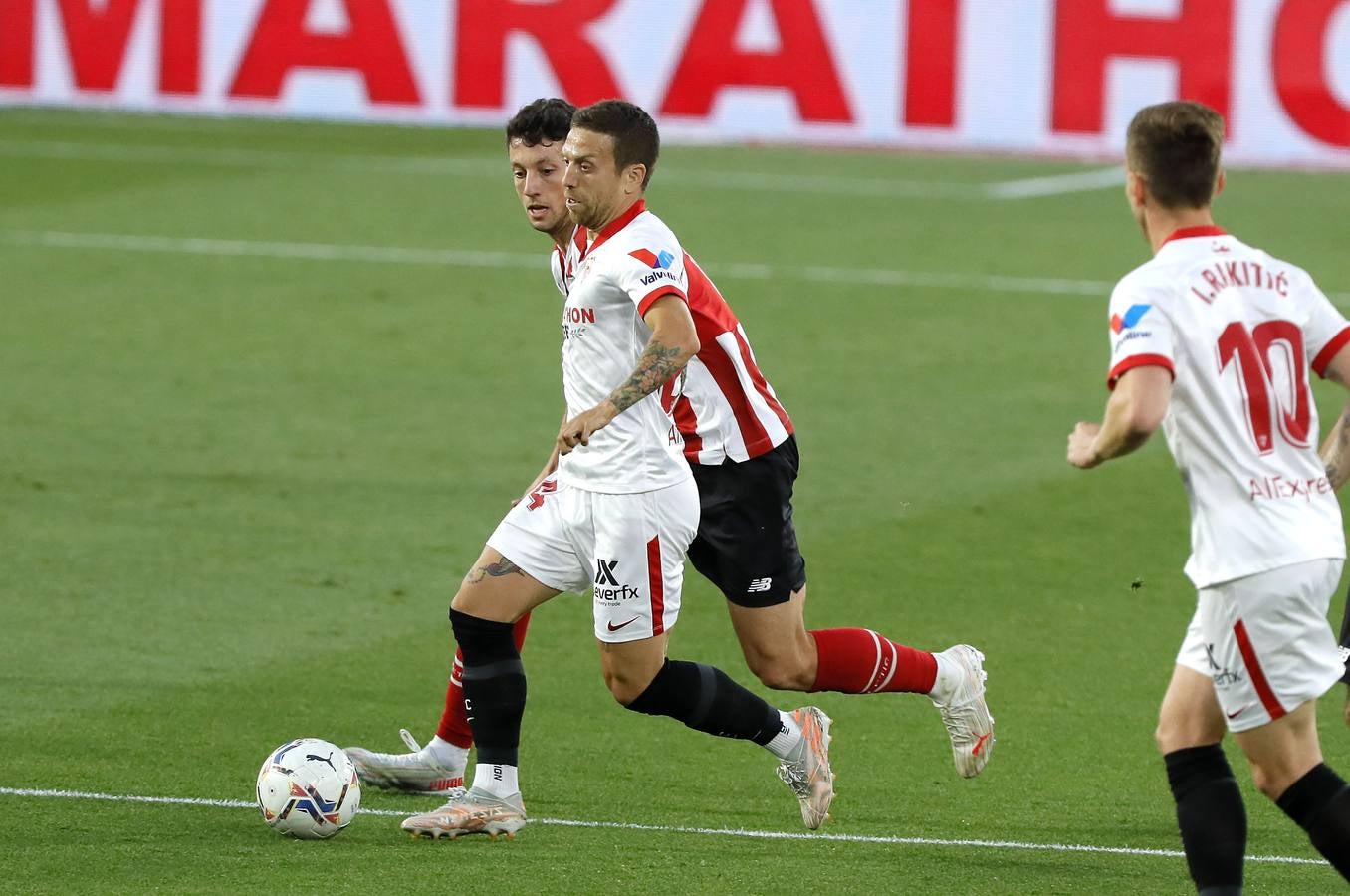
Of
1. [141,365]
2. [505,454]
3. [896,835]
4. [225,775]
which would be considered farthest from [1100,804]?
[141,365]

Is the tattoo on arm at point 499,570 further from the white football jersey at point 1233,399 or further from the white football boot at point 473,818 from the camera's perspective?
the white football jersey at point 1233,399

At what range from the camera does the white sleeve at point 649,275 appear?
5.57 m

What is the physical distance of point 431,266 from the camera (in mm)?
16219

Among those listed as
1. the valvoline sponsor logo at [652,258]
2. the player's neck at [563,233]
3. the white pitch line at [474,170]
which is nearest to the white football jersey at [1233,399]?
the valvoline sponsor logo at [652,258]

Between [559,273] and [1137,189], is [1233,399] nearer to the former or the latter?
[1137,189]

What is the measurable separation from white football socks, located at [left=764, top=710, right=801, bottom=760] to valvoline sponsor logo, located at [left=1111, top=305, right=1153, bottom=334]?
1.87 metres

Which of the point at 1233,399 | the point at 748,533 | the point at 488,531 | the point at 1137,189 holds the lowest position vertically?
the point at 488,531

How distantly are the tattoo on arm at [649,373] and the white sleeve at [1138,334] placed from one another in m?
1.25

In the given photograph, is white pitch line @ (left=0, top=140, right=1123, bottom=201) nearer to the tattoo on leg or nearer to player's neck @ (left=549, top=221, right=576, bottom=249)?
player's neck @ (left=549, top=221, right=576, bottom=249)

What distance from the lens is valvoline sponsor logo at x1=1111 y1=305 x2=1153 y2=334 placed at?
452 cm

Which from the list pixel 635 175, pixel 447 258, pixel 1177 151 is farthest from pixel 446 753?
pixel 447 258

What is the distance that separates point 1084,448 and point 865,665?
202 centimetres

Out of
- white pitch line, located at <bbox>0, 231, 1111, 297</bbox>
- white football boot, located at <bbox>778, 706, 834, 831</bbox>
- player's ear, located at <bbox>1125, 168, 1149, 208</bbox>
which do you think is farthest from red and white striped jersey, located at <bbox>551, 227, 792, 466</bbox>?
white pitch line, located at <bbox>0, 231, 1111, 297</bbox>

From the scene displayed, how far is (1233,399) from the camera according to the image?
4.56 metres
